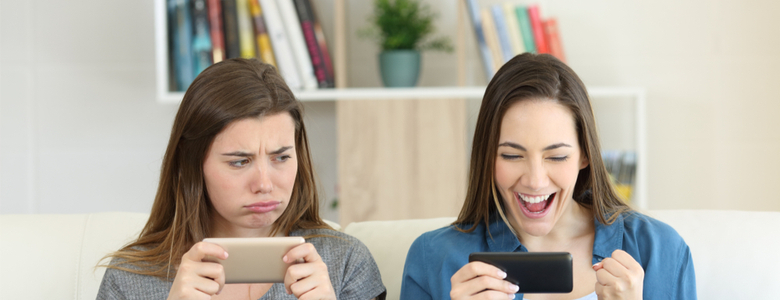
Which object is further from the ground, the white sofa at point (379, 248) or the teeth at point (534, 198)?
the teeth at point (534, 198)

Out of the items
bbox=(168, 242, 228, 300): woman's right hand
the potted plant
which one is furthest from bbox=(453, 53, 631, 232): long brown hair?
the potted plant

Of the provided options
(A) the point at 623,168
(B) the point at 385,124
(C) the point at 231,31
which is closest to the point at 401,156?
(B) the point at 385,124

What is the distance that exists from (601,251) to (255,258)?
2.39 ft

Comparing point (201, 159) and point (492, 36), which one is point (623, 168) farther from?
point (201, 159)

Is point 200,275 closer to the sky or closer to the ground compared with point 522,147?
closer to the ground

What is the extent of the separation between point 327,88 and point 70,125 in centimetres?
111

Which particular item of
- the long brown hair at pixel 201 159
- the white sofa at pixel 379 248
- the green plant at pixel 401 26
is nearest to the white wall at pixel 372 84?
the green plant at pixel 401 26

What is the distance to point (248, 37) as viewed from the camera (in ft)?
7.66

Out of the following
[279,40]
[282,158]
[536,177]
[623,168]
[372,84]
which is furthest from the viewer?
[372,84]

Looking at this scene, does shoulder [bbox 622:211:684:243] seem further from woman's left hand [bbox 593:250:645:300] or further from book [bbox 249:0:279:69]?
book [bbox 249:0:279:69]

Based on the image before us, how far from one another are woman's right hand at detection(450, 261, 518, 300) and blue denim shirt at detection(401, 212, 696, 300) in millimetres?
183

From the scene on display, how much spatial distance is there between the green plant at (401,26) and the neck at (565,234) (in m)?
1.10

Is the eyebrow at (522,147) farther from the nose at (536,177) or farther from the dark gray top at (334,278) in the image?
the dark gray top at (334,278)

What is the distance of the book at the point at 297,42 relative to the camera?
2.32m
